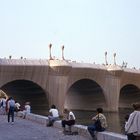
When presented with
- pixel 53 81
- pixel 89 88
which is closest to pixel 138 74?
pixel 89 88

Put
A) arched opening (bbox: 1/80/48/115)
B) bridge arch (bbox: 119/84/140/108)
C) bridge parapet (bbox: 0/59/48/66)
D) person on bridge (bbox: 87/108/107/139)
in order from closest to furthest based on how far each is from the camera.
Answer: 1. person on bridge (bbox: 87/108/107/139)
2. bridge parapet (bbox: 0/59/48/66)
3. arched opening (bbox: 1/80/48/115)
4. bridge arch (bbox: 119/84/140/108)

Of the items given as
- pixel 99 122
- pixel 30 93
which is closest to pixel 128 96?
pixel 30 93

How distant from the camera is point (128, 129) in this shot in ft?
34.8

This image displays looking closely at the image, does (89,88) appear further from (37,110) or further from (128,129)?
(128,129)

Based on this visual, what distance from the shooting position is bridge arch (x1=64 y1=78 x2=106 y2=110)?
59841mm

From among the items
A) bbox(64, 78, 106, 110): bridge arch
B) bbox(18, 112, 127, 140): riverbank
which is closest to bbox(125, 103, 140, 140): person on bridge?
bbox(18, 112, 127, 140): riverbank

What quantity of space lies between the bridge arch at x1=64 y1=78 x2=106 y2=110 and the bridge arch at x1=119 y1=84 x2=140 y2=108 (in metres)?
8.57

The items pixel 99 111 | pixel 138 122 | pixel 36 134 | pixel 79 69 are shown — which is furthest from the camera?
pixel 79 69

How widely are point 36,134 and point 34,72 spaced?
3211cm

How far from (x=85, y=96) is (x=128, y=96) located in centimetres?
1290

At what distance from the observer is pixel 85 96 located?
6494 cm

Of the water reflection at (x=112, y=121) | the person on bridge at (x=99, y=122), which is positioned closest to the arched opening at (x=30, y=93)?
the water reflection at (x=112, y=121)

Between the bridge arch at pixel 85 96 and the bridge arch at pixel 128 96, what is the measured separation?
28.1 ft

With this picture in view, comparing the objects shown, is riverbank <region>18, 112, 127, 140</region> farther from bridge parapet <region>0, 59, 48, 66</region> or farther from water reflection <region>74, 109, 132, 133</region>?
bridge parapet <region>0, 59, 48, 66</region>
